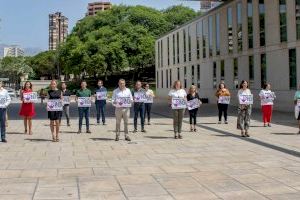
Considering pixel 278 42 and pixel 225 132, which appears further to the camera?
pixel 278 42

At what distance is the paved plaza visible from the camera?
833 cm

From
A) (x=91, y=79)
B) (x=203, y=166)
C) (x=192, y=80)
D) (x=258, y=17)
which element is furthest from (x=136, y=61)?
(x=203, y=166)

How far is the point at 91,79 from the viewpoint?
9756 centimetres

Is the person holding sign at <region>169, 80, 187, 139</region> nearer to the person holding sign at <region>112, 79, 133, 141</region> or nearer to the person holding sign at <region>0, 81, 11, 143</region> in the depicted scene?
the person holding sign at <region>112, 79, 133, 141</region>

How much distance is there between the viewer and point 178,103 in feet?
53.2

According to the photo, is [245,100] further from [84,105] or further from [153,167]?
[153,167]

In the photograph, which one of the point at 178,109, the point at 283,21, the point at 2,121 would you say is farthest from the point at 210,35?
the point at 2,121

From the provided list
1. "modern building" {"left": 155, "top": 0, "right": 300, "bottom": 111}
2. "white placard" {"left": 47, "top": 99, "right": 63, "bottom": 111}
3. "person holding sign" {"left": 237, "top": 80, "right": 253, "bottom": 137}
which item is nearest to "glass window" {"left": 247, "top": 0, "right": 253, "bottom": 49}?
"modern building" {"left": 155, "top": 0, "right": 300, "bottom": 111}

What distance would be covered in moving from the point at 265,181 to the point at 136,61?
2724 inches

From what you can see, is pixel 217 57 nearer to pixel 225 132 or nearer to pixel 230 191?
pixel 225 132

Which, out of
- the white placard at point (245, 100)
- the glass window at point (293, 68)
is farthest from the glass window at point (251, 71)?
the white placard at point (245, 100)

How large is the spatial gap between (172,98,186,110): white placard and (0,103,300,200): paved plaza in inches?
38.7

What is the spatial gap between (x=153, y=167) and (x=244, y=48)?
85.2 feet

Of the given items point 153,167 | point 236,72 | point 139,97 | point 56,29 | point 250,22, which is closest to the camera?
point 153,167
